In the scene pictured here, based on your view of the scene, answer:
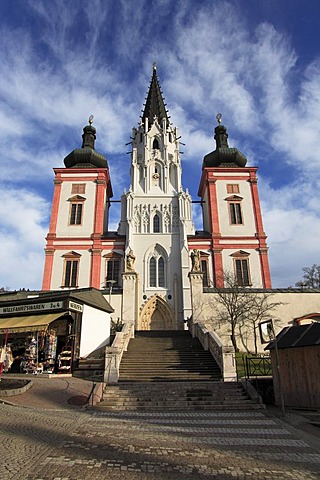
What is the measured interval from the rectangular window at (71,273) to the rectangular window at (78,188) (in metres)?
7.98

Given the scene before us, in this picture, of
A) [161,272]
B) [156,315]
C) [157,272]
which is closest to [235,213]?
[161,272]

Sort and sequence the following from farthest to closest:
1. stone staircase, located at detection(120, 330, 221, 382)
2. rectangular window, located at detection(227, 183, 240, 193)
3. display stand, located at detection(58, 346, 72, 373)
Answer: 1. rectangular window, located at detection(227, 183, 240, 193)
2. display stand, located at detection(58, 346, 72, 373)
3. stone staircase, located at detection(120, 330, 221, 382)

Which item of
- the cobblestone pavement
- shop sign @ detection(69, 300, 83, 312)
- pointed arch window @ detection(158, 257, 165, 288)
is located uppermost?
pointed arch window @ detection(158, 257, 165, 288)

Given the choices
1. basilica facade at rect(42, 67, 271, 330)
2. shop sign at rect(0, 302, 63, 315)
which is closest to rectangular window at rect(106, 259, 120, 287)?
basilica facade at rect(42, 67, 271, 330)

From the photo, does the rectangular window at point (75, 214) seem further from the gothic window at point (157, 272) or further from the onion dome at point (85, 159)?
the gothic window at point (157, 272)

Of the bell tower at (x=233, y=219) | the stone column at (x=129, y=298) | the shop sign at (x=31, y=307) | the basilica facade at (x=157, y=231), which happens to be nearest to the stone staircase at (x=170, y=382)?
the stone column at (x=129, y=298)

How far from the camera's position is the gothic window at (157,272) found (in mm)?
31062

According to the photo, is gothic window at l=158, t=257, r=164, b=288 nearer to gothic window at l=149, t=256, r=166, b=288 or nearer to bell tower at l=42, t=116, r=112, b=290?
gothic window at l=149, t=256, r=166, b=288

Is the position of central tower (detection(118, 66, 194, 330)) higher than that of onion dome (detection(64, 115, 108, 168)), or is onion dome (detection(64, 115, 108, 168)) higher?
onion dome (detection(64, 115, 108, 168))

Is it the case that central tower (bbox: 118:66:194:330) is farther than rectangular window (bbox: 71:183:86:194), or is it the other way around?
rectangular window (bbox: 71:183:86:194)

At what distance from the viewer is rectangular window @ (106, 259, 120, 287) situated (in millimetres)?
31256

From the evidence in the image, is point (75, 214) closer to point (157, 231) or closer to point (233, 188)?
point (157, 231)

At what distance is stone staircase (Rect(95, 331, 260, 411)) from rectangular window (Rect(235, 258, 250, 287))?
13.9 meters

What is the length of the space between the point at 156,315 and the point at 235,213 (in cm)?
1354
